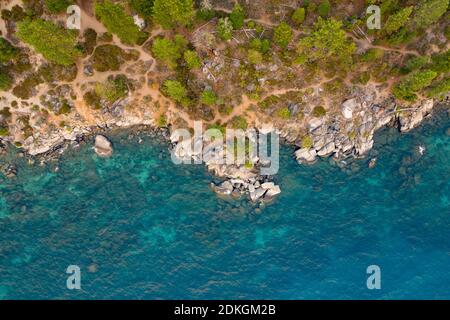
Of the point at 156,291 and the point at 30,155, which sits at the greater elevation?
the point at 30,155

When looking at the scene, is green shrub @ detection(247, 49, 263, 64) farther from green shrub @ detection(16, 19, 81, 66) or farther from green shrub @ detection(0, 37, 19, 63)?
green shrub @ detection(0, 37, 19, 63)

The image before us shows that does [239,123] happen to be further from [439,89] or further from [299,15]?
[439,89]

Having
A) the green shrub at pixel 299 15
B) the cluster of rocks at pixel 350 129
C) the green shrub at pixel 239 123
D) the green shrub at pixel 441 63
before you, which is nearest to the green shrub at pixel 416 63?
the green shrub at pixel 441 63

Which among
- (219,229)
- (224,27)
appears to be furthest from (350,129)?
(219,229)

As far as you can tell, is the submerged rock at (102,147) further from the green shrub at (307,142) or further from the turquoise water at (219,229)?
the green shrub at (307,142)

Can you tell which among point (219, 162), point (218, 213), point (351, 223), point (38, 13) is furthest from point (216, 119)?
point (38, 13)

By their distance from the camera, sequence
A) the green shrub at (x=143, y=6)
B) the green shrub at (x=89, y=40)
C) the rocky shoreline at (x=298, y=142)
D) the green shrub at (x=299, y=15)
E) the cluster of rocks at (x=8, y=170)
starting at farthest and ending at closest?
the cluster of rocks at (x=8, y=170), the rocky shoreline at (x=298, y=142), the green shrub at (x=89, y=40), the green shrub at (x=299, y=15), the green shrub at (x=143, y=6)
